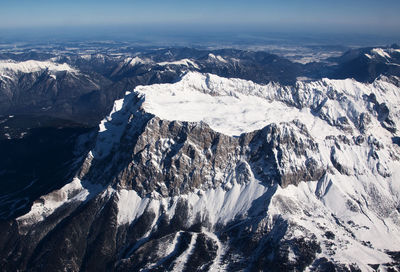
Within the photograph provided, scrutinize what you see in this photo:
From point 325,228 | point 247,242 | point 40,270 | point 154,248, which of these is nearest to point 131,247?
point 154,248

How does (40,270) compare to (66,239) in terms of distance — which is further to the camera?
(66,239)

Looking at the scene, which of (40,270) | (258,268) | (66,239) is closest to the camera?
(258,268)

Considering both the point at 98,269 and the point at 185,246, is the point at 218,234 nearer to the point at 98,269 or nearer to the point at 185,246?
the point at 185,246

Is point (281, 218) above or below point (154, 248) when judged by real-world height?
above

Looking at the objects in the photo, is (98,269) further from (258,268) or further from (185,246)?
(258,268)

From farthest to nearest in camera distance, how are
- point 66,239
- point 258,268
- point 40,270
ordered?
point 66,239, point 40,270, point 258,268

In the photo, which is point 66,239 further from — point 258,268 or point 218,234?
point 258,268

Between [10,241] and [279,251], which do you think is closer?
[279,251]

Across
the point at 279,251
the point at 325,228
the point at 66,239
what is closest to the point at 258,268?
the point at 279,251

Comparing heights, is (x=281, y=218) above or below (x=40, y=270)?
above
